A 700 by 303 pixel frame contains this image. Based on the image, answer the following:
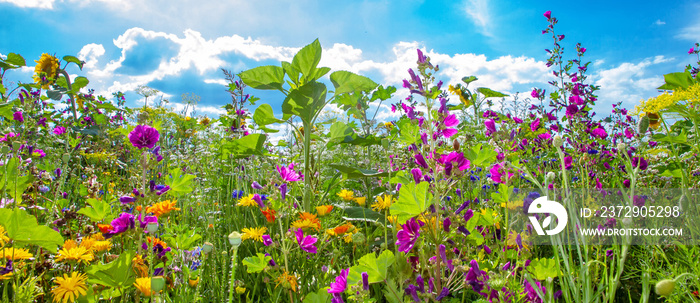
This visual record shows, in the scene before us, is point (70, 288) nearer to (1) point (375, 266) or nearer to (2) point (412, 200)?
(1) point (375, 266)

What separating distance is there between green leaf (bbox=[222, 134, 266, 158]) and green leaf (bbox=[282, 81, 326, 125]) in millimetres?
243

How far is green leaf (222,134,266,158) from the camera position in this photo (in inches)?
92.4

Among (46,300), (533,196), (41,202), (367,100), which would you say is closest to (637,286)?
(533,196)

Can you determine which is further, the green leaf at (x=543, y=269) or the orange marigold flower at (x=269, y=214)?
the orange marigold flower at (x=269, y=214)

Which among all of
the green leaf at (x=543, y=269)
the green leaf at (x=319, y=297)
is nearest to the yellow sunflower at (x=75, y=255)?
the green leaf at (x=319, y=297)

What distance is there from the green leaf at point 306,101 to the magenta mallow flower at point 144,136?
92cm

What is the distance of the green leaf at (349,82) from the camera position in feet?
7.59

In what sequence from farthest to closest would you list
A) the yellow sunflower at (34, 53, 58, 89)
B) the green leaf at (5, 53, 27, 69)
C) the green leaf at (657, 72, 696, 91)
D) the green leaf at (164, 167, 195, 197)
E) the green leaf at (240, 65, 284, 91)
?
the yellow sunflower at (34, 53, 58, 89), the green leaf at (5, 53, 27, 69), the green leaf at (240, 65, 284, 91), the green leaf at (657, 72, 696, 91), the green leaf at (164, 167, 195, 197)

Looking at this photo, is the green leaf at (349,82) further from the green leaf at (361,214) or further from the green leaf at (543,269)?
the green leaf at (543,269)

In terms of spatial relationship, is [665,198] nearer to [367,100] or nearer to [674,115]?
[674,115]

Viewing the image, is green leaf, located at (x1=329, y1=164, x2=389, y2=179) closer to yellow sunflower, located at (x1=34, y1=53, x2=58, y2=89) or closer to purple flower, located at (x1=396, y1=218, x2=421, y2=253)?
purple flower, located at (x1=396, y1=218, x2=421, y2=253)

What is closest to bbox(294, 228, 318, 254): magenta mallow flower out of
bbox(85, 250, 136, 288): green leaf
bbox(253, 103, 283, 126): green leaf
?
bbox(85, 250, 136, 288): green leaf

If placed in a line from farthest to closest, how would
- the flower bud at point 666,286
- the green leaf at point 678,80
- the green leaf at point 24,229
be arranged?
the green leaf at point 678,80 < the green leaf at point 24,229 < the flower bud at point 666,286

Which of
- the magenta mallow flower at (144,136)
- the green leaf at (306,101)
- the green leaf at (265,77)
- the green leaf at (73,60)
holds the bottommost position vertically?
the magenta mallow flower at (144,136)
